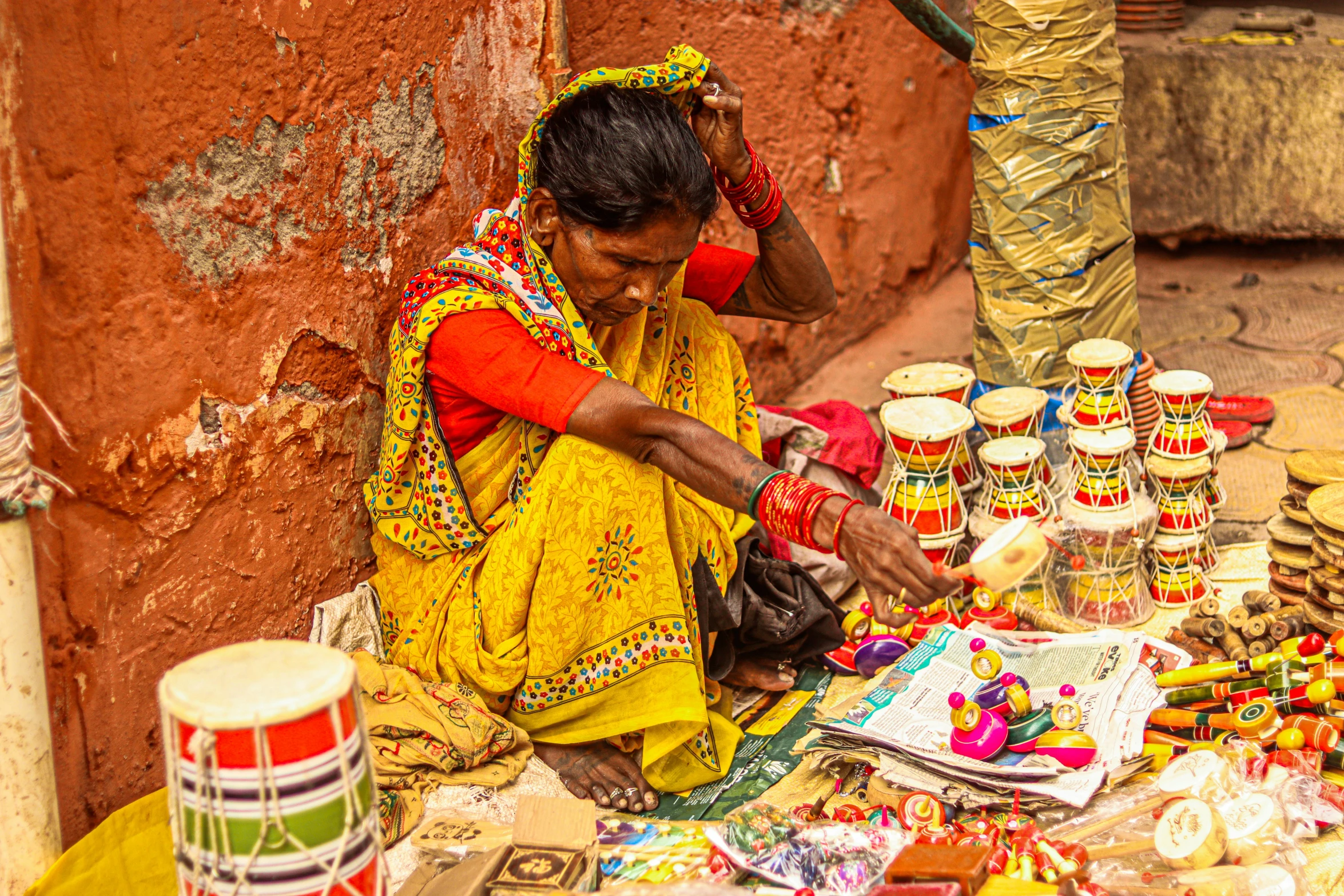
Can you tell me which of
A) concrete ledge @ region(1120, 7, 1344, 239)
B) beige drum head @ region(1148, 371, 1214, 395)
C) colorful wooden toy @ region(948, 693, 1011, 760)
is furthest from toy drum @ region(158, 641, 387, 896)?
concrete ledge @ region(1120, 7, 1344, 239)

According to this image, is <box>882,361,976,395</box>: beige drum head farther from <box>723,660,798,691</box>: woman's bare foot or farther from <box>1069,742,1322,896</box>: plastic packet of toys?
<box>1069,742,1322,896</box>: plastic packet of toys

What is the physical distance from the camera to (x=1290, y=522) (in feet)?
10.8

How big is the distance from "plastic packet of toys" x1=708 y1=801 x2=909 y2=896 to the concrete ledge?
14.5 ft

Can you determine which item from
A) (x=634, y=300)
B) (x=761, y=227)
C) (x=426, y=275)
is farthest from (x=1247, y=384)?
(x=426, y=275)

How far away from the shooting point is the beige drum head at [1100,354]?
3582 millimetres

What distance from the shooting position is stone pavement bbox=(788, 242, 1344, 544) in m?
4.29

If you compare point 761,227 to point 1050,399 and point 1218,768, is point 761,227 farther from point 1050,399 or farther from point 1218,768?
point 1218,768

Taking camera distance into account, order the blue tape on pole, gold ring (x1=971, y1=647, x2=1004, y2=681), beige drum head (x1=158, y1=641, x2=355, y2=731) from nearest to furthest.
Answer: beige drum head (x1=158, y1=641, x2=355, y2=731), gold ring (x1=971, y1=647, x2=1004, y2=681), the blue tape on pole

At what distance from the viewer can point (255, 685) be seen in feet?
5.66

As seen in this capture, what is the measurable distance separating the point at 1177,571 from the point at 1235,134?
3104 mm

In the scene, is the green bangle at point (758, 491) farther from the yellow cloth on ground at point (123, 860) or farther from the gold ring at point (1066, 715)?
the yellow cloth on ground at point (123, 860)

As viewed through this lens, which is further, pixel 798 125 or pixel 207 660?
pixel 798 125

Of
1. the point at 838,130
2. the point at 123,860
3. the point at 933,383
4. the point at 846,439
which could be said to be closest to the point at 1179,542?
the point at 933,383

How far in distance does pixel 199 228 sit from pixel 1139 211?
15.7 ft
